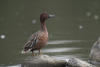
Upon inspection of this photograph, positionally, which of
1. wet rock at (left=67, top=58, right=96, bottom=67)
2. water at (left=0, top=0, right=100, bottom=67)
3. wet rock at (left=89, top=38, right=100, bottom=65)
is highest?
water at (left=0, top=0, right=100, bottom=67)

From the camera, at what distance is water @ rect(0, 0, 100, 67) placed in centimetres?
1253

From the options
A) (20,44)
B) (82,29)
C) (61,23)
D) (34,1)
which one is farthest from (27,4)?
(20,44)

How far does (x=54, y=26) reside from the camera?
1658 centimetres

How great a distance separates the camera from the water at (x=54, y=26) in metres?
12.5

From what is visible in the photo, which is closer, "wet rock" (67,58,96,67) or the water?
"wet rock" (67,58,96,67)

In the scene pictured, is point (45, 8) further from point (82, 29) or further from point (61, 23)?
point (82, 29)

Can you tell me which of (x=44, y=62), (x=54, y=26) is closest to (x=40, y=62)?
(x=44, y=62)

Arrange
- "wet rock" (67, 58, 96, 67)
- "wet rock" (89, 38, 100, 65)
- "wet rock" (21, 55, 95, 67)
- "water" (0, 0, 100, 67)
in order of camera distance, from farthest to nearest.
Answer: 1. "water" (0, 0, 100, 67)
2. "wet rock" (89, 38, 100, 65)
3. "wet rock" (21, 55, 95, 67)
4. "wet rock" (67, 58, 96, 67)

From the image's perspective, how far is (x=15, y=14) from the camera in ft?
65.0

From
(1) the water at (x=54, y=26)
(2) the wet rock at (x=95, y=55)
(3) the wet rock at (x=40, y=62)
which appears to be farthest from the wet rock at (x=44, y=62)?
(2) the wet rock at (x=95, y=55)

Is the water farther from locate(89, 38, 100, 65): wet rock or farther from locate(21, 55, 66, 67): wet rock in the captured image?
locate(21, 55, 66, 67): wet rock

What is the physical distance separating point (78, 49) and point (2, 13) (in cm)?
843

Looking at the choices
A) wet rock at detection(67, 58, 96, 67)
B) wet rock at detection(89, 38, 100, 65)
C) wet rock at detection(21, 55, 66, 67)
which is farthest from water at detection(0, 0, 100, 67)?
wet rock at detection(67, 58, 96, 67)

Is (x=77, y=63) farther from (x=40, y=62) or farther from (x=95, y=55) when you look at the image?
(x=95, y=55)
